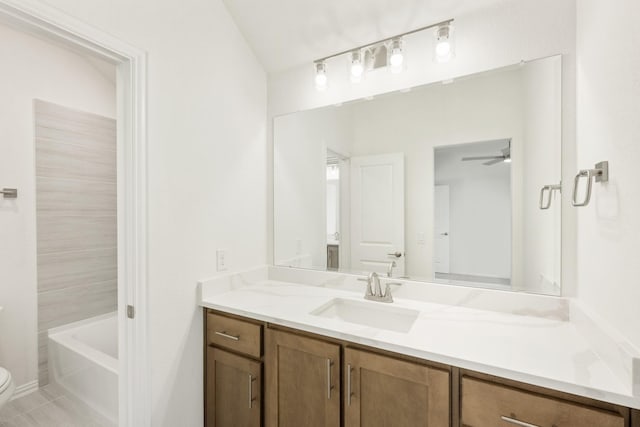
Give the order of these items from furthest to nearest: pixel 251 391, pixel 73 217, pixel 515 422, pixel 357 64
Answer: pixel 73 217
pixel 357 64
pixel 251 391
pixel 515 422

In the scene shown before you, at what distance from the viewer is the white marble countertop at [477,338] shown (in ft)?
2.69

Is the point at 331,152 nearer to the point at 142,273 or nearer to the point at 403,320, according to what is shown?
the point at 403,320

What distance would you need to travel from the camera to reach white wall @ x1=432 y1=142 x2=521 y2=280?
4.60 feet

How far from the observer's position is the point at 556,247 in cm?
126

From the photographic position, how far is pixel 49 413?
1.91 metres

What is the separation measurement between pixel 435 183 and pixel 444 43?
0.67 meters

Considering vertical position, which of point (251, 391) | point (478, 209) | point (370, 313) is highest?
point (478, 209)

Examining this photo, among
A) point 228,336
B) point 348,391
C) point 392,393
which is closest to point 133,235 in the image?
point 228,336

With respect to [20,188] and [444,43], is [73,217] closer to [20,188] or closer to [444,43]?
[20,188]

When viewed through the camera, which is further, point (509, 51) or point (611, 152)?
point (509, 51)

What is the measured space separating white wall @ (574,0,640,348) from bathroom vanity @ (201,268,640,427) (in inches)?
8.4

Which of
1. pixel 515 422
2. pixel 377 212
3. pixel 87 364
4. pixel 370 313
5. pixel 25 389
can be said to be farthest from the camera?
pixel 25 389

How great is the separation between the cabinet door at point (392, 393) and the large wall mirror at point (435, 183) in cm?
61

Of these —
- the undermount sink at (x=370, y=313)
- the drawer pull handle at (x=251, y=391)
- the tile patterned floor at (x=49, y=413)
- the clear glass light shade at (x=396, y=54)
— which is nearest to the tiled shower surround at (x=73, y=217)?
the tile patterned floor at (x=49, y=413)
